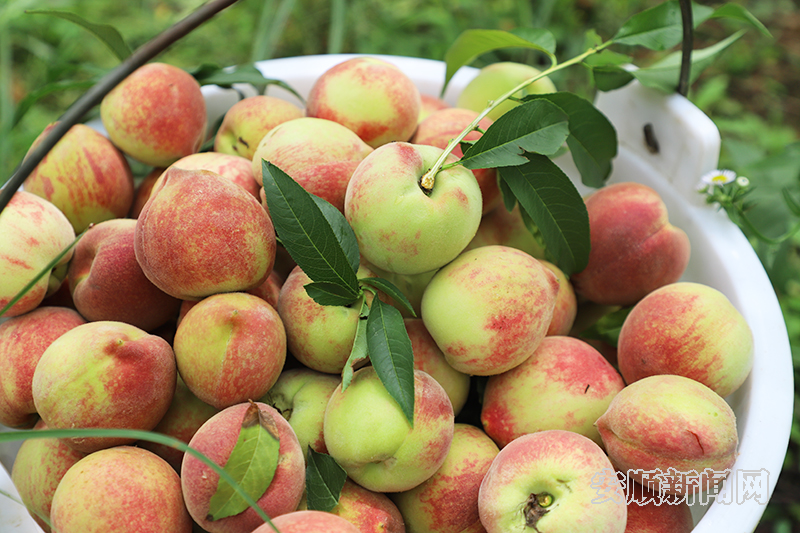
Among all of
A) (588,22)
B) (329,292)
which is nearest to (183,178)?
(329,292)

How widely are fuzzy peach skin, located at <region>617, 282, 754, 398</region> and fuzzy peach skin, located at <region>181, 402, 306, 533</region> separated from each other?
41 centimetres

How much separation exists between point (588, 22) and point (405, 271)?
1.69 meters

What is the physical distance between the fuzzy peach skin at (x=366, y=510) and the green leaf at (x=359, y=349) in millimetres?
109

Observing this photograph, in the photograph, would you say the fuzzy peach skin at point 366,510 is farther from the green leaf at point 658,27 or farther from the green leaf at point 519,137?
the green leaf at point 658,27

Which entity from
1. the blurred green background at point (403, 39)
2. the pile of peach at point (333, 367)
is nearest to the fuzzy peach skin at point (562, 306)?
the pile of peach at point (333, 367)

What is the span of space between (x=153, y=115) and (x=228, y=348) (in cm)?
38

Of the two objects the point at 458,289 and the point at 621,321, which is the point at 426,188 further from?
the point at 621,321

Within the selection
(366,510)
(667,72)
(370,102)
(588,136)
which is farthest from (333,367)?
(667,72)

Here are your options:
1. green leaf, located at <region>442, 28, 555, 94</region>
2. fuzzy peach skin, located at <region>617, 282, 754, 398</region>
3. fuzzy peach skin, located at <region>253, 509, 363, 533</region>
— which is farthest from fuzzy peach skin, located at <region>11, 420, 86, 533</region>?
green leaf, located at <region>442, 28, 555, 94</region>

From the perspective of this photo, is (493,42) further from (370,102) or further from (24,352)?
(24,352)

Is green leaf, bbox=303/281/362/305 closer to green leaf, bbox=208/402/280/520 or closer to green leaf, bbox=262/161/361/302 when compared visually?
green leaf, bbox=262/161/361/302

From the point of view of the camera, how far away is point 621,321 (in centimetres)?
84

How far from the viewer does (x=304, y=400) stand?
64 centimetres

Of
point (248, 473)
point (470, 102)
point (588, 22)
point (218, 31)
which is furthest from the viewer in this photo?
point (588, 22)
